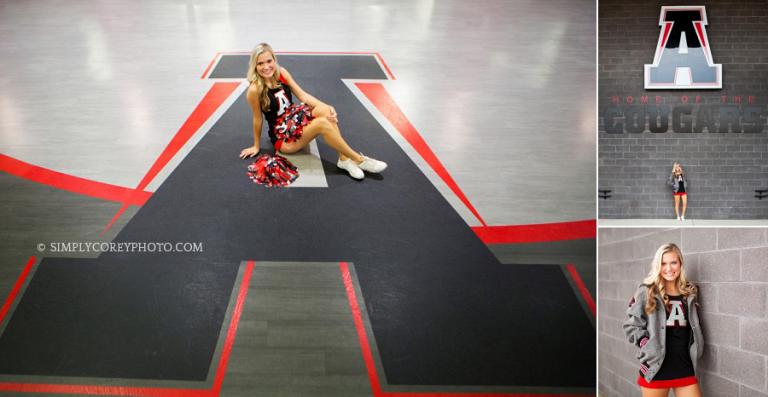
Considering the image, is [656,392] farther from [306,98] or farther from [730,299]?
[306,98]

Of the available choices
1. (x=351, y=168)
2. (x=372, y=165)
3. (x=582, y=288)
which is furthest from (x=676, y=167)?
(x=351, y=168)

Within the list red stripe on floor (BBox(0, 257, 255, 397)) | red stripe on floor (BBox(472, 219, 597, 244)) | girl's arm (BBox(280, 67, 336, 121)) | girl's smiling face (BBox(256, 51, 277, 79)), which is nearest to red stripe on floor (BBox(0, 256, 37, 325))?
red stripe on floor (BBox(0, 257, 255, 397))

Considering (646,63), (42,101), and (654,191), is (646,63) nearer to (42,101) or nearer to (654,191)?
(654,191)

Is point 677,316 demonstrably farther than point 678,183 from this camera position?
No

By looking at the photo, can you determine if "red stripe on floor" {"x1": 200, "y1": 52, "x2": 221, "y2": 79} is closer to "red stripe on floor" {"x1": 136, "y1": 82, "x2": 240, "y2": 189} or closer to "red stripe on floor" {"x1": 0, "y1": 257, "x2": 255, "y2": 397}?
"red stripe on floor" {"x1": 136, "y1": 82, "x2": 240, "y2": 189}

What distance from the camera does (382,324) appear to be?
2.81 meters

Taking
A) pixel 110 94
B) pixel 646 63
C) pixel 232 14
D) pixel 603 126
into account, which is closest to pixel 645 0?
pixel 646 63

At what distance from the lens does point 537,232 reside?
2.98 metres

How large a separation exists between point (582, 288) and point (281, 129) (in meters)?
2.19

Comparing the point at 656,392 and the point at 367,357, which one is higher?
the point at 656,392

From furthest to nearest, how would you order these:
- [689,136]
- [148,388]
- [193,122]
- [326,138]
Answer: [689,136], [193,122], [326,138], [148,388]

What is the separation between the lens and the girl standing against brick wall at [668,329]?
208cm

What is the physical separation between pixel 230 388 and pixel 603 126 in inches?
178

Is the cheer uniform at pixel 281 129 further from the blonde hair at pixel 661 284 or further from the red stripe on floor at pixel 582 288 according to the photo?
the blonde hair at pixel 661 284
